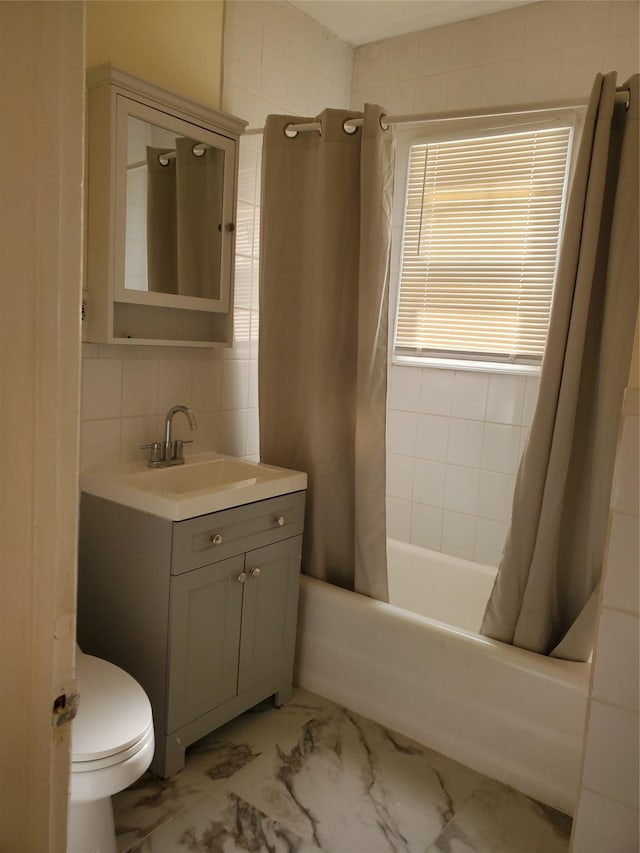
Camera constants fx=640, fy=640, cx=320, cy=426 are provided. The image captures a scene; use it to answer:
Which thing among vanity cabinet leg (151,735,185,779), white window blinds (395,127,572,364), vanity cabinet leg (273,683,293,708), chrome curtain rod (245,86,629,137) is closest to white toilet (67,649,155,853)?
vanity cabinet leg (151,735,185,779)

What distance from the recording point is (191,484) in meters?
2.32

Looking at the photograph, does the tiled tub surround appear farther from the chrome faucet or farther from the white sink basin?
the chrome faucet

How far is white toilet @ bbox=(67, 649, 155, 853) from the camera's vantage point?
1.41 m

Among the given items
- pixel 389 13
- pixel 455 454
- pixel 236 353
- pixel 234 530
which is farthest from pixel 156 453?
pixel 389 13

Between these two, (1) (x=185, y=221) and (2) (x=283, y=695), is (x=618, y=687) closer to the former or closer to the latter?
(2) (x=283, y=695)

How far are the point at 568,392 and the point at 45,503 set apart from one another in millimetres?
1604

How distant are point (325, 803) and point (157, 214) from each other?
1.92 m

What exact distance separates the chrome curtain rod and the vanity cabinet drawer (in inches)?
50.8

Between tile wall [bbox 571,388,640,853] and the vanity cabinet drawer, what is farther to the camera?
the vanity cabinet drawer

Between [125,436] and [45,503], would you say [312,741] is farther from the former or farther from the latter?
[45,503]

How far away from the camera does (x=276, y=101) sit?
267 cm

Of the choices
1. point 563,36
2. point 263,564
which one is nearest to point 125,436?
point 263,564

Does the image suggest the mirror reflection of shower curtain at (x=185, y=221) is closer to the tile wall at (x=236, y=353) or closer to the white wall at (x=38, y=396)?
the tile wall at (x=236, y=353)

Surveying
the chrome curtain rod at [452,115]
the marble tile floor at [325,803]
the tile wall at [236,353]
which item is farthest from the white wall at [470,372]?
the marble tile floor at [325,803]
